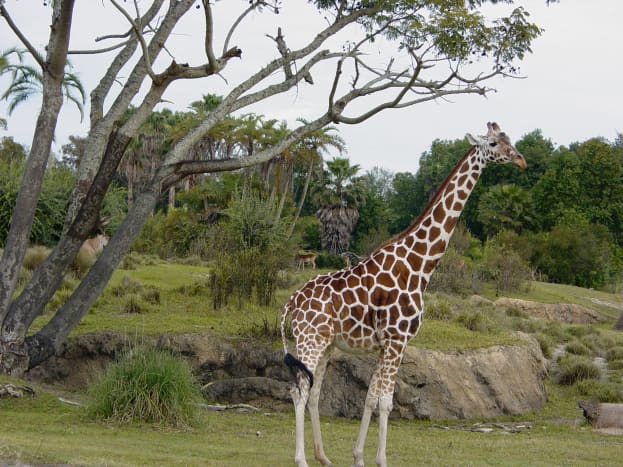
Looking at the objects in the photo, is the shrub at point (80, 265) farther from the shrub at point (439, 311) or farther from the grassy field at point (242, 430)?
the shrub at point (439, 311)

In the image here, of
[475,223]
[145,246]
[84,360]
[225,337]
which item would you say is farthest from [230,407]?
[475,223]

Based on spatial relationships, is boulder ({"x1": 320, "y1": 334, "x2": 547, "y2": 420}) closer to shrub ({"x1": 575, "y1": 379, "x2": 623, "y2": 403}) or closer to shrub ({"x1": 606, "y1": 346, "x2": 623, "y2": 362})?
shrub ({"x1": 575, "y1": 379, "x2": 623, "y2": 403})

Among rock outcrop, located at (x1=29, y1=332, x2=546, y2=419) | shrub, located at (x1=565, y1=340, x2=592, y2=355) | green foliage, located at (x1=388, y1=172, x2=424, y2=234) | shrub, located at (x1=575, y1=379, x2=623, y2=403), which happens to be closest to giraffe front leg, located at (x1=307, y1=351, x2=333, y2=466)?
rock outcrop, located at (x1=29, y1=332, x2=546, y2=419)

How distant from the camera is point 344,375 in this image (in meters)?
13.2

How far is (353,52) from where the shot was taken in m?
14.6

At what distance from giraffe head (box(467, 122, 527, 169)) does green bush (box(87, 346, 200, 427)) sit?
15.8 ft

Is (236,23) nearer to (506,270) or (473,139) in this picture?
(473,139)

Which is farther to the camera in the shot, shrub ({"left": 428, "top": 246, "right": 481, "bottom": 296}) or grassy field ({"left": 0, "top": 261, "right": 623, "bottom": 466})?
shrub ({"left": 428, "top": 246, "right": 481, "bottom": 296})

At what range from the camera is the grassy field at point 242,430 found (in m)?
8.32

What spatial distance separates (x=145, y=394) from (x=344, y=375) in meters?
3.87

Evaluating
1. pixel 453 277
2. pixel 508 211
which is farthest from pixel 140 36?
pixel 508 211

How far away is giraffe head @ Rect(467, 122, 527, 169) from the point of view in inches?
364

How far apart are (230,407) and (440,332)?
16.0 ft

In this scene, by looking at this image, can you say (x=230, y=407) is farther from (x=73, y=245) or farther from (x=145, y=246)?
(x=145, y=246)
